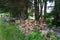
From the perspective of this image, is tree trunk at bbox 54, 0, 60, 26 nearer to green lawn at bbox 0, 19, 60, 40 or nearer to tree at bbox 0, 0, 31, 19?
tree at bbox 0, 0, 31, 19

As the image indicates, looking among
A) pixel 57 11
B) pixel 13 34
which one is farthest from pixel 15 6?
pixel 57 11

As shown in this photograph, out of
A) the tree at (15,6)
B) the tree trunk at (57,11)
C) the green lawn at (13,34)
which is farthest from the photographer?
the tree trunk at (57,11)

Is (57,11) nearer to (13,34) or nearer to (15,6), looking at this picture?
(15,6)

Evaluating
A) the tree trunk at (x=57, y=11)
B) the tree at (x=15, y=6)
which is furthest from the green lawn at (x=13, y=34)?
the tree trunk at (x=57, y=11)

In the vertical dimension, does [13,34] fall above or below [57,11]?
above

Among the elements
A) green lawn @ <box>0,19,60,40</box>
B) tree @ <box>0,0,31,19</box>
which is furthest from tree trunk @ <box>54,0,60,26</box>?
green lawn @ <box>0,19,60,40</box>

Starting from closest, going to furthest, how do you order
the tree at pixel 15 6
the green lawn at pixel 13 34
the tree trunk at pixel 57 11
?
1. the green lawn at pixel 13 34
2. the tree at pixel 15 6
3. the tree trunk at pixel 57 11

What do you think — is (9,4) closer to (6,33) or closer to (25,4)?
(25,4)

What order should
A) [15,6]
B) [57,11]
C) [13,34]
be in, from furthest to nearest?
[57,11] < [15,6] < [13,34]

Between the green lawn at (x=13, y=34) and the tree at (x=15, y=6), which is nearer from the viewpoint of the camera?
the green lawn at (x=13, y=34)

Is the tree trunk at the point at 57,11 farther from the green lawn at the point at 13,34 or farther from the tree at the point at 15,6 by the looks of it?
the green lawn at the point at 13,34

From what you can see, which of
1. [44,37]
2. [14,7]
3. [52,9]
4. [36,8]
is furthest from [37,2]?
[44,37]

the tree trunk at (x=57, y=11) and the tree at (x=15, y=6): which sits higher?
the tree at (x=15, y=6)

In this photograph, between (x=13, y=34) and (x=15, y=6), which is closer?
(x=13, y=34)
